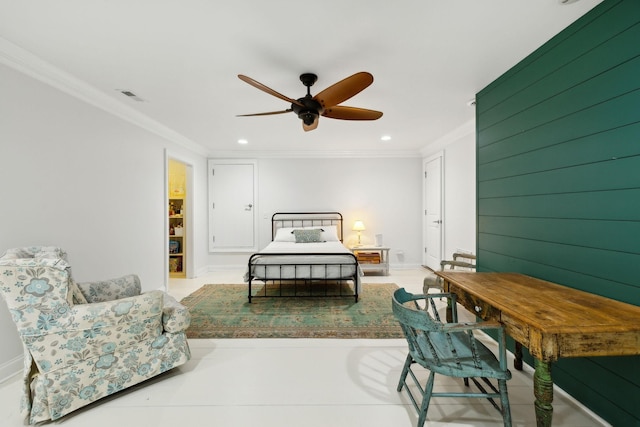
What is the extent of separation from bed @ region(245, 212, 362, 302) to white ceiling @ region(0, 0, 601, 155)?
1.96 metres

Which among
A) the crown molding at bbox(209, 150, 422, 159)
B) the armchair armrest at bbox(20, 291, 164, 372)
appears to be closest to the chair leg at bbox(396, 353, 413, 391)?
the armchair armrest at bbox(20, 291, 164, 372)

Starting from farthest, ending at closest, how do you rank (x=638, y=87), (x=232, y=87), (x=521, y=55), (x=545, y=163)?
(x=232, y=87) → (x=521, y=55) → (x=545, y=163) → (x=638, y=87)

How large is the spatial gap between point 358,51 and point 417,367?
100 inches

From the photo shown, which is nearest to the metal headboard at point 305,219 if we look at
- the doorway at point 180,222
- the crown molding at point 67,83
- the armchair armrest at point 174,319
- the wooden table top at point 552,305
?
the doorway at point 180,222

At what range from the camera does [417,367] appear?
2.27 meters

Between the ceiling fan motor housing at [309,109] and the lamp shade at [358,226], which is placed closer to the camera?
the ceiling fan motor housing at [309,109]

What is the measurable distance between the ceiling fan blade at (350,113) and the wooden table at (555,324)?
1.75 m

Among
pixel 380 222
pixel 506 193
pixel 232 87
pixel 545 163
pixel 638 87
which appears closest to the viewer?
pixel 638 87

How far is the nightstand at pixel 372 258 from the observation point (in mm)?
5266

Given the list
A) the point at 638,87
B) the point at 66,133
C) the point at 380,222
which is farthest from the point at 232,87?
the point at 380,222

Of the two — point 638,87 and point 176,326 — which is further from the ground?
point 638,87

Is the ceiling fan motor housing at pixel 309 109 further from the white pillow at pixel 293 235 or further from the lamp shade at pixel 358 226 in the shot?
the lamp shade at pixel 358 226

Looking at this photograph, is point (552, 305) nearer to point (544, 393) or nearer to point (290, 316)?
point (544, 393)

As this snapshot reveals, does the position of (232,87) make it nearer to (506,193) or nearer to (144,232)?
(144,232)
